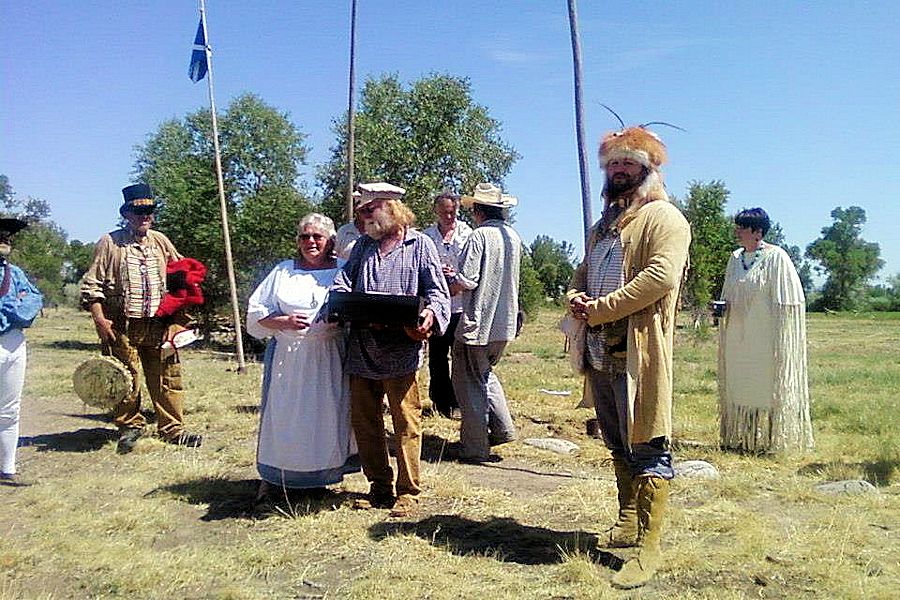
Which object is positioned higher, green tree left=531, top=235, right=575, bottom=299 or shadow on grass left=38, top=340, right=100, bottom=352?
green tree left=531, top=235, right=575, bottom=299

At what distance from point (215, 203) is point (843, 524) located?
47.0ft

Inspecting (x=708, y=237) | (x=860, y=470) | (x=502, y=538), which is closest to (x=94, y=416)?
(x=502, y=538)

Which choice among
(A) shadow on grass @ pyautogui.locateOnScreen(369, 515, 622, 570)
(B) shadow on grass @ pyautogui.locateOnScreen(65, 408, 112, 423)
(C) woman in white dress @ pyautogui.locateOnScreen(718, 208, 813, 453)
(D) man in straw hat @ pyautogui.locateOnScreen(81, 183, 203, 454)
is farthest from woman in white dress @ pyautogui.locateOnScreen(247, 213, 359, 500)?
(B) shadow on grass @ pyautogui.locateOnScreen(65, 408, 112, 423)

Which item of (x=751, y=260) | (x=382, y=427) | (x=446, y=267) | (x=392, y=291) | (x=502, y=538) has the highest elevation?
(x=751, y=260)

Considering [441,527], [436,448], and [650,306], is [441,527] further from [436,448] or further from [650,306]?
[436,448]

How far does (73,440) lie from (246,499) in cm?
248

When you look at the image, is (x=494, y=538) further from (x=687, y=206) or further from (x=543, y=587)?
(x=687, y=206)

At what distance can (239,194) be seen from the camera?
17344mm

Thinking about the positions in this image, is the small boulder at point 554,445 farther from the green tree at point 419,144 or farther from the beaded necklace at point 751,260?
the green tree at point 419,144

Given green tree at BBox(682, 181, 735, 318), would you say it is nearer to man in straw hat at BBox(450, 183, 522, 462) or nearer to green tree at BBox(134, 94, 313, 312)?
green tree at BBox(134, 94, 313, 312)

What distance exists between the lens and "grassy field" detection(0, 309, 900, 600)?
12.1 ft

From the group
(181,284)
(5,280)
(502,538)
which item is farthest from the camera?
(181,284)

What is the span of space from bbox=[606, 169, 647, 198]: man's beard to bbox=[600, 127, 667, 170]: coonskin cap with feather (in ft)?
0.22

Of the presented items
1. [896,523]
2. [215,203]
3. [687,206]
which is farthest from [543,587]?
[687,206]
